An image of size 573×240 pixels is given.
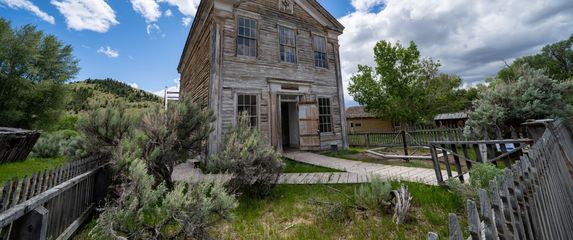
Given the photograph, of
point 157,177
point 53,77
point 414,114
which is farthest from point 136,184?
point 414,114

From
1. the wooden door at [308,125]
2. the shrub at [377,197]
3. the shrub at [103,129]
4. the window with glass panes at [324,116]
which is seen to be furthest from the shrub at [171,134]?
the window with glass panes at [324,116]

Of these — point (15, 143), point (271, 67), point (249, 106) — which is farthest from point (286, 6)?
point (15, 143)

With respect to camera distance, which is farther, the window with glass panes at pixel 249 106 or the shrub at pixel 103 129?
the window with glass panes at pixel 249 106

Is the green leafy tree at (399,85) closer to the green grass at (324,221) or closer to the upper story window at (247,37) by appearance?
the upper story window at (247,37)

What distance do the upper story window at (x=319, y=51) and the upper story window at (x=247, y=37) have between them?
3155 millimetres

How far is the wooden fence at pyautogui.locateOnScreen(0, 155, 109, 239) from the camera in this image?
5.63 ft

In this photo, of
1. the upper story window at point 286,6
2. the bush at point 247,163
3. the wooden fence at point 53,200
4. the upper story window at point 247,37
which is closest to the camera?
the wooden fence at point 53,200

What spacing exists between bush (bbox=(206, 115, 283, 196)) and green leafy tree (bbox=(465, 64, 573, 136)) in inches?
189

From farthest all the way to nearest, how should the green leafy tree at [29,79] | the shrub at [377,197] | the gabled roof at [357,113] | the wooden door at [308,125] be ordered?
the gabled roof at [357,113]
the green leafy tree at [29,79]
the wooden door at [308,125]
the shrub at [377,197]

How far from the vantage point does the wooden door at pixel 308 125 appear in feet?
30.8

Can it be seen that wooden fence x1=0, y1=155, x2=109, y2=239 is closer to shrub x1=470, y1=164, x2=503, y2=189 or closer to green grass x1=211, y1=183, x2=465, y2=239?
green grass x1=211, y1=183, x2=465, y2=239

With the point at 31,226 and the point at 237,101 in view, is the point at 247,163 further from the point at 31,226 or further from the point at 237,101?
the point at 237,101

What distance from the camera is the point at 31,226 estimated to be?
6.18 feet

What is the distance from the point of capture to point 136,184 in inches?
90.7
